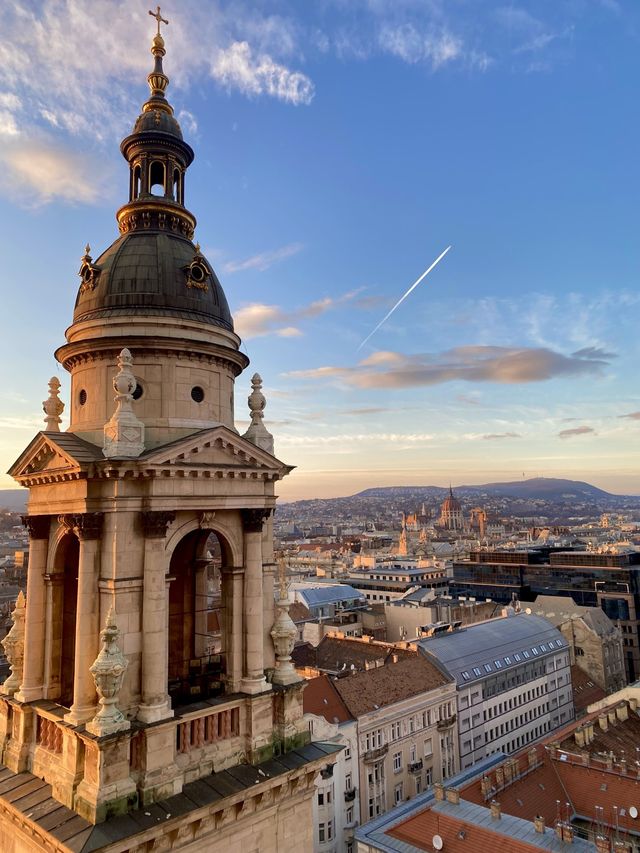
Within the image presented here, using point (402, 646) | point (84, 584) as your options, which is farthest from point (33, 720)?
point (402, 646)

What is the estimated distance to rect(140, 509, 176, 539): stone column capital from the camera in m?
15.3

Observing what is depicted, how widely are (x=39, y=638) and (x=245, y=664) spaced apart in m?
5.83

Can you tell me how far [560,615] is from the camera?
95062mm

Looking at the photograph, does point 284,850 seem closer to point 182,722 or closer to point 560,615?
point 182,722

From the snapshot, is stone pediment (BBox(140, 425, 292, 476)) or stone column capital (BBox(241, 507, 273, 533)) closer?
stone pediment (BBox(140, 425, 292, 476))

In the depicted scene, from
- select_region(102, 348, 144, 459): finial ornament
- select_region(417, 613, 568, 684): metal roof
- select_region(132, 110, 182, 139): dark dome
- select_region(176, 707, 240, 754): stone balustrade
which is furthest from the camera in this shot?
select_region(417, 613, 568, 684): metal roof

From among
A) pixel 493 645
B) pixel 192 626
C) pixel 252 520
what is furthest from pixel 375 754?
pixel 252 520

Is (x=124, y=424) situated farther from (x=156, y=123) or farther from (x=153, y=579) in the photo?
(x=156, y=123)

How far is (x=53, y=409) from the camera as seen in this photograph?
18.7 m

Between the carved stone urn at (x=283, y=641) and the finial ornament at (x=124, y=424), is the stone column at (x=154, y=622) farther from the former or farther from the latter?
the carved stone urn at (x=283, y=641)

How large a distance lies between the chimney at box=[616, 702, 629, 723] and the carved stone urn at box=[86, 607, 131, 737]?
181 ft

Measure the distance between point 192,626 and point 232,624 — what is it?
2.81m

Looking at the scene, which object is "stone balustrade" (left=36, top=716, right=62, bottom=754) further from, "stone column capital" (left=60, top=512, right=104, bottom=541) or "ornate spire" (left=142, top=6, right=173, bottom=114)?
"ornate spire" (left=142, top=6, right=173, bottom=114)

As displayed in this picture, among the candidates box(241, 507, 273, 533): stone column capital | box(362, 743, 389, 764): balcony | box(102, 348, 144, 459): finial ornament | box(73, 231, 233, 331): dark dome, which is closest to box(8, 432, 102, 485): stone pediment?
box(102, 348, 144, 459): finial ornament
